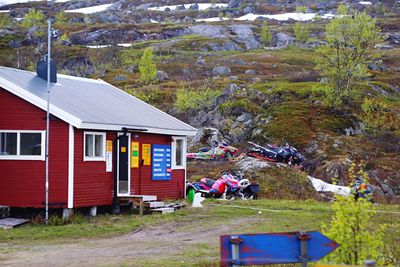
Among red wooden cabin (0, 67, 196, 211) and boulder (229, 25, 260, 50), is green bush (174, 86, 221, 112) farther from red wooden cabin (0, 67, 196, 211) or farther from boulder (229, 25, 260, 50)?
boulder (229, 25, 260, 50)

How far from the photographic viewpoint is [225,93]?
54.3m

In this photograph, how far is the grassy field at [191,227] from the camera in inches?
588

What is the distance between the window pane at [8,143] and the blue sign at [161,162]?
16.7 ft

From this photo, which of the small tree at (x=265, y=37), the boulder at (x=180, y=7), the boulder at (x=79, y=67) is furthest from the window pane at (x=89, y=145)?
the boulder at (x=180, y=7)

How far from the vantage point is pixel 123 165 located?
2283cm

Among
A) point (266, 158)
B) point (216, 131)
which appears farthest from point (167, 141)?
point (216, 131)

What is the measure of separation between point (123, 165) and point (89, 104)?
2.26m

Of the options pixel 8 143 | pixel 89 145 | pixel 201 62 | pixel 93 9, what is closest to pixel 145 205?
pixel 89 145

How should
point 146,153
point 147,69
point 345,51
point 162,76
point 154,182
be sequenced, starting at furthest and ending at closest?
point 162,76, point 147,69, point 345,51, point 154,182, point 146,153

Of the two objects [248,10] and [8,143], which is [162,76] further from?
[248,10]

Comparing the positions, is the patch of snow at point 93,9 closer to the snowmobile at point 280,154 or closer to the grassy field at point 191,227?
the snowmobile at point 280,154

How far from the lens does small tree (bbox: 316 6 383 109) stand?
50.9 m

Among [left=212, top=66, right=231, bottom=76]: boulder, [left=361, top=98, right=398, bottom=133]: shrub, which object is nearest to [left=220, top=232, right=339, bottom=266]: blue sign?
[left=361, top=98, right=398, bottom=133]: shrub

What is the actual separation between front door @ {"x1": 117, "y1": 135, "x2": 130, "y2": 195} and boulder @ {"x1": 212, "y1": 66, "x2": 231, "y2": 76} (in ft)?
176
